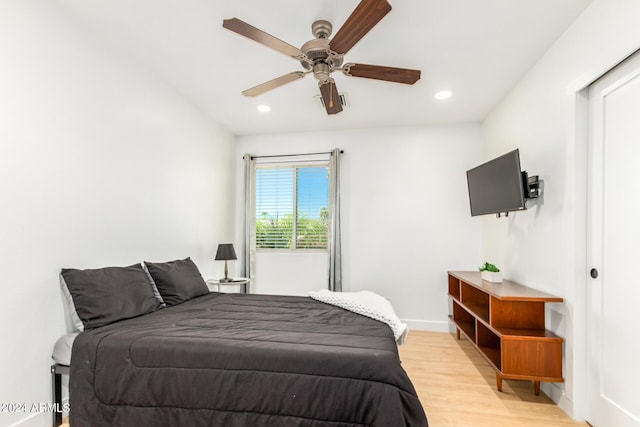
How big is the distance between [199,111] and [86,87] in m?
1.50

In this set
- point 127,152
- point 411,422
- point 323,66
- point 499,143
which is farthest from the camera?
point 499,143

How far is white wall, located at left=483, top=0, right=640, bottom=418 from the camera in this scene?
75.2 inches

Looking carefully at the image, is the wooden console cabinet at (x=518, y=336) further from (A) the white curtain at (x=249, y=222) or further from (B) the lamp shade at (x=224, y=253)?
(A) the white curtain at (x=249, y=222)

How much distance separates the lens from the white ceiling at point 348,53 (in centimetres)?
206

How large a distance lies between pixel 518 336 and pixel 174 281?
279 cm

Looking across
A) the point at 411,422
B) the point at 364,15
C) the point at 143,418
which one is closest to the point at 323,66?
the point at 364,15

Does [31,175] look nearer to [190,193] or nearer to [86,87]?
[86,87]

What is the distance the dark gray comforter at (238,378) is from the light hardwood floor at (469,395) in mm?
890

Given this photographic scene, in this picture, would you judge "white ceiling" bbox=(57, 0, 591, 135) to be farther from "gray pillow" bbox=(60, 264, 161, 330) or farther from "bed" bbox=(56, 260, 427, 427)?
"bed" bbox=(56, 260, 427, 427)

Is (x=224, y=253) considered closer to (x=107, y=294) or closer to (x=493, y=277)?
(x=107, y=294)

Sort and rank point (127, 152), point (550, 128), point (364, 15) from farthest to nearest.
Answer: point (127, 152)
point (550, 128)
point (364, 15)

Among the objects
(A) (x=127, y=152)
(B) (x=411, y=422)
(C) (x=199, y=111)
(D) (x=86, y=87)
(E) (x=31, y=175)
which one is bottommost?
(B) (x=411, y=422)

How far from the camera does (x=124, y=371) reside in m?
1.72

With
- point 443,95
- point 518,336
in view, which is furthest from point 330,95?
point 518,336
